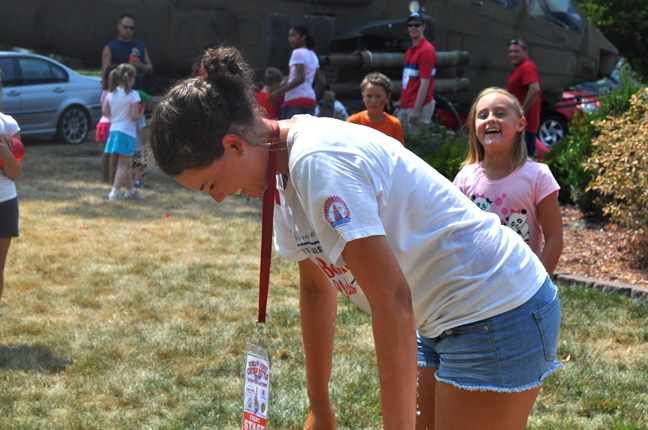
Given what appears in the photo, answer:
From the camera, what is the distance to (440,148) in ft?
31.2

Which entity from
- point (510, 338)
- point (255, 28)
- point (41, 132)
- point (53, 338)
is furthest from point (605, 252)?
point (41, 132)

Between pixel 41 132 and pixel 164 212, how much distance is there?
252 inches

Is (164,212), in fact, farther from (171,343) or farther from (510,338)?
(510,338)

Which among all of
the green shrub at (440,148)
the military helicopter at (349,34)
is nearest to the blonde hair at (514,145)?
the green shrub at (440,148)

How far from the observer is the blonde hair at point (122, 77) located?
391 inches

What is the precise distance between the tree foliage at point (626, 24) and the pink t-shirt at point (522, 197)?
852 inches

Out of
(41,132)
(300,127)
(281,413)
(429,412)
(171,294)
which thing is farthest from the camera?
(41,132)

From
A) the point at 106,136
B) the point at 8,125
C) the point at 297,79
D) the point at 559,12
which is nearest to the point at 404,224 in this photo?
the point at 8,125

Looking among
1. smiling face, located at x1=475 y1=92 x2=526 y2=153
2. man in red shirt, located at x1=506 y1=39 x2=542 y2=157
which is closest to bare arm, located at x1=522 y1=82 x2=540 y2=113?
man in red shirt, located at x1=506 y1=39 x2=542 y2=157

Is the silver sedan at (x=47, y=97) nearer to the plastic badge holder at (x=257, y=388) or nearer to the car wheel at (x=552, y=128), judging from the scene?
the car wheel at (x=552, y=128)

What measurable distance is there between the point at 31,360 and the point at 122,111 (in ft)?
19.5

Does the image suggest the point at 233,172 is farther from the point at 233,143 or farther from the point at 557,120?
the point at 557,120

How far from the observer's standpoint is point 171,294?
6.11 metres

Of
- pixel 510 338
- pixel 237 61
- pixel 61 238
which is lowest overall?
pixel 61 238
